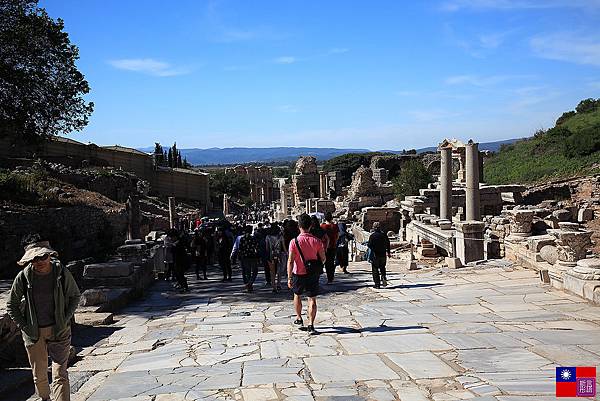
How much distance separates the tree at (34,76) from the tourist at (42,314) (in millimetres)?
16650

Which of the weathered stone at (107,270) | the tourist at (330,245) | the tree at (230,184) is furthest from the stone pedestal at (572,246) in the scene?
the tree at (230,184)

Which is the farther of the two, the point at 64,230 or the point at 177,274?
the point at 64,230

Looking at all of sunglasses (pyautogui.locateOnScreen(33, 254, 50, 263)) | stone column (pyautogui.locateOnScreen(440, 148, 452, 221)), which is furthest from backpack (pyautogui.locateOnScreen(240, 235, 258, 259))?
stone column (pyautogui.locateOnScreen(440, 148, 452, 221))

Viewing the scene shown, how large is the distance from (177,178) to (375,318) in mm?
48388

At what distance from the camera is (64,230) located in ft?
77.2

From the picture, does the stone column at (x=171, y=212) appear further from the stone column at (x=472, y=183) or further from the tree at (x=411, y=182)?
the stone column at (x=472, y=183)

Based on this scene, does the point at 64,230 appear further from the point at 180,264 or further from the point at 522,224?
the point at 522,224

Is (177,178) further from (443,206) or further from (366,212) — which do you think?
(443,206)

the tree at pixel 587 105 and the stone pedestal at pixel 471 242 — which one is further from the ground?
the tree at pixel 587 105

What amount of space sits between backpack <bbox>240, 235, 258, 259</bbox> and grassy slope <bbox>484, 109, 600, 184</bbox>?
36638 mm

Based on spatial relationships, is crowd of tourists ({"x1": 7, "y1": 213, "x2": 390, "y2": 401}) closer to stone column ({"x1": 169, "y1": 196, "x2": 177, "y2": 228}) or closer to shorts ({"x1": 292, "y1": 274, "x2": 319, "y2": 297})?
shorts ({"x1": 292, "y1": 274, "x2": 319, "y2": 297})

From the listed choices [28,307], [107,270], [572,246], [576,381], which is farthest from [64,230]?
[576,381]

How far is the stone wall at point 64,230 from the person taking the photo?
783 inches

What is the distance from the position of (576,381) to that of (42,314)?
5011 millimetres
